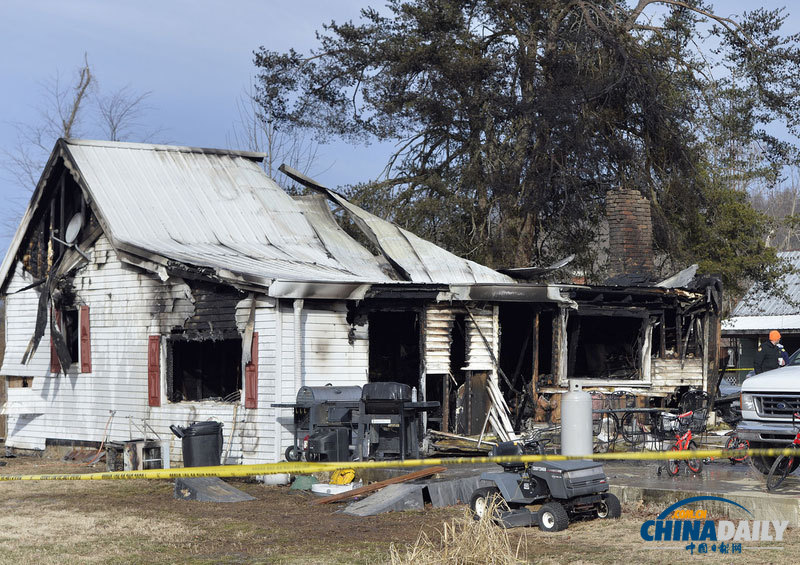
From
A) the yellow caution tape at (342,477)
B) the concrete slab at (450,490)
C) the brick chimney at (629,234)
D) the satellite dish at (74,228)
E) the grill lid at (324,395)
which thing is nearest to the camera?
the concrete slab at (450,490)

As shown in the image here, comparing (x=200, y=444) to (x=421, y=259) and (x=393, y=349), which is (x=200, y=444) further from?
(x=393, y=349)

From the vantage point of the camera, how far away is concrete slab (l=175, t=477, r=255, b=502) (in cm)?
1409

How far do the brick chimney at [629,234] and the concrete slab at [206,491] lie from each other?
13.0 meters

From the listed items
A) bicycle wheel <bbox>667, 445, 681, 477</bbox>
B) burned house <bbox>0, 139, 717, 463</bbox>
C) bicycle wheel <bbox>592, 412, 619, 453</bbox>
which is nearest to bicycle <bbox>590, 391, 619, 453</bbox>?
bicycle wheel <bbox>592, 412, 619, 453</bbox>

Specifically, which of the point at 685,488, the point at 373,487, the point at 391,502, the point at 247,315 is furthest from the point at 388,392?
the point at 685,488

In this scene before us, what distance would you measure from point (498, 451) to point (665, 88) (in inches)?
798

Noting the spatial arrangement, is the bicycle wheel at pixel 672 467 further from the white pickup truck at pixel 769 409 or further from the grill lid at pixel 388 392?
the grill lid at pixel 388 392

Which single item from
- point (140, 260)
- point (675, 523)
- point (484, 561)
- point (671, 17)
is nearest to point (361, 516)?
point (675, 523)

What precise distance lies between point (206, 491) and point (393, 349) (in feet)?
29.5

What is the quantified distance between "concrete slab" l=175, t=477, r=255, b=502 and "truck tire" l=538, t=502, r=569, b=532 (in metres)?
5.11

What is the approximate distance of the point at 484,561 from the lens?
7.69 m

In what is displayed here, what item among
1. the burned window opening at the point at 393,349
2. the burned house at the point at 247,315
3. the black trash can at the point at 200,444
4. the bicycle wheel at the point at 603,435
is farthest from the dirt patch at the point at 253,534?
the burned window opening at the point at 393,349

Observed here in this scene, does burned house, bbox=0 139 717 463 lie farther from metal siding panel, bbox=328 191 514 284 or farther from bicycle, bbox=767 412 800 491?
bicycle, bbox=767 412 800 491

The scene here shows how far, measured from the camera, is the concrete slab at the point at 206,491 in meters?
14.1
